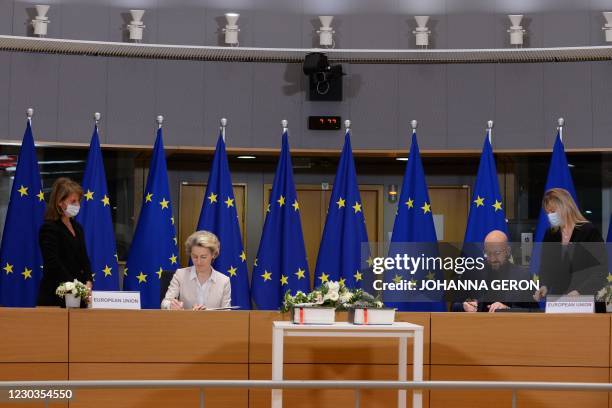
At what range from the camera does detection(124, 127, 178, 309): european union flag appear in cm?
839

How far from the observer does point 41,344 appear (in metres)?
5.77

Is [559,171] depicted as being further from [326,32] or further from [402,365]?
[402,365]

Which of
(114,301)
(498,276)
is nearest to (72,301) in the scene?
(114,301)

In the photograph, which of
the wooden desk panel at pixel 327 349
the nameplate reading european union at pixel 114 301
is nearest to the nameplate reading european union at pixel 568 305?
the wooden desk panel at pixel 327 349

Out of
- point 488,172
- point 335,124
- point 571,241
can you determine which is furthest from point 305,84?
point 571,241

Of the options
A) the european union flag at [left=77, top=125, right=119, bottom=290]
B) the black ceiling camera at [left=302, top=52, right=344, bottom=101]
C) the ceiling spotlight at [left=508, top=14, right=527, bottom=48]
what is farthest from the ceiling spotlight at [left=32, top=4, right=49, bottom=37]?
the ceiling spotlight at [left=508, top=14, right=527, bottom=48]

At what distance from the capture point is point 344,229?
28.3ft

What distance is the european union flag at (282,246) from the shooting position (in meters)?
8.52

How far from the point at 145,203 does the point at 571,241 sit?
12.6ft

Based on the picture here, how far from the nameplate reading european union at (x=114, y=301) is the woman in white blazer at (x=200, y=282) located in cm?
29

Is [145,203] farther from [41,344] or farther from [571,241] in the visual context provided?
[571,241]

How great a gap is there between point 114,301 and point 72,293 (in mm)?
253

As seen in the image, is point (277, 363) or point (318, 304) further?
point (318, 304)

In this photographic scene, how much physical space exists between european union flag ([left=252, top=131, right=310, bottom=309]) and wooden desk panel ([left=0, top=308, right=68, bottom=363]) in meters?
2.90
